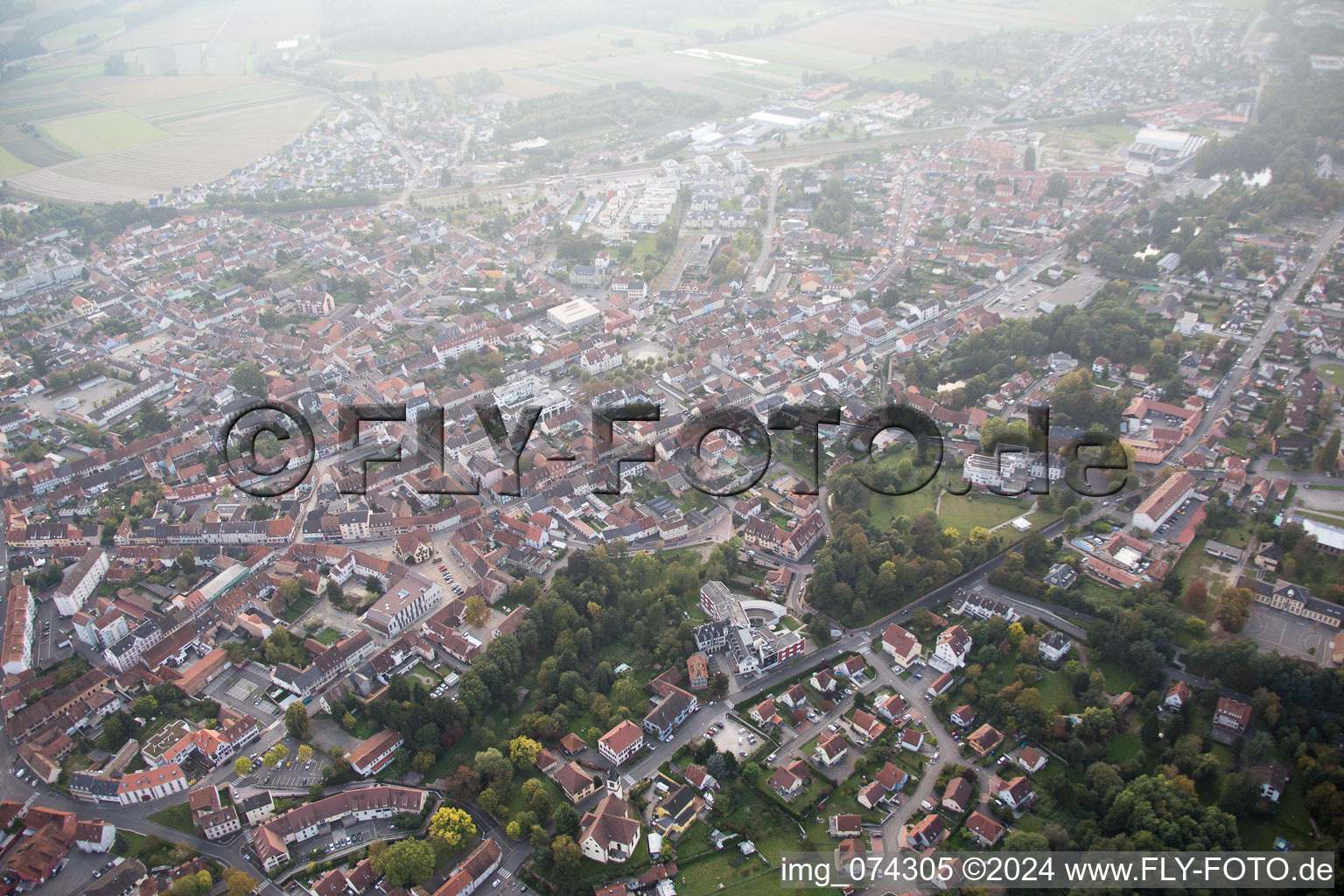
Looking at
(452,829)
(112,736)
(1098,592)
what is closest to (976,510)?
(1098,592)

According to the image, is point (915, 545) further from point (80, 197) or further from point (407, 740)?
point (80, 197)

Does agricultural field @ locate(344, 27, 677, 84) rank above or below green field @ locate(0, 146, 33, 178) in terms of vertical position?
above

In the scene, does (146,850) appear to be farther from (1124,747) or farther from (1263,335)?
(1263,335)

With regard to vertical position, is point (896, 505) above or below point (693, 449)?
below

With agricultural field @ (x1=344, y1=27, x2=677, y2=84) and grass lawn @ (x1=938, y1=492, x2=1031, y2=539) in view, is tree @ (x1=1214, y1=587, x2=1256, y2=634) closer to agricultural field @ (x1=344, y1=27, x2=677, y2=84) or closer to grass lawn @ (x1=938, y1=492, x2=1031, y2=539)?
grass lawn @ (x1=938, y1=492, x2=1031, y2=539)

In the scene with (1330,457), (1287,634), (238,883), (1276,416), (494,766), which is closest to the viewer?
(238,883)

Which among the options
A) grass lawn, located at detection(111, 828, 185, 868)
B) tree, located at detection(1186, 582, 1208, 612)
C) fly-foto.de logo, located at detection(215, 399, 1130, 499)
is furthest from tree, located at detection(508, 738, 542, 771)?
tree, located at detection(1186, 582, 1208, 612)

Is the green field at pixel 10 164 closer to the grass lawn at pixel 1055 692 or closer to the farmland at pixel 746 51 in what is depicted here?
the farmland at pixel 746 51
